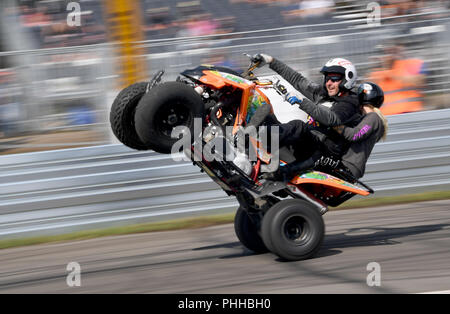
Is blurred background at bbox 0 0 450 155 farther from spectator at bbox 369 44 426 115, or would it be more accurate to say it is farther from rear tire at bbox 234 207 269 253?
rear tire at bbox 234 207 269 253

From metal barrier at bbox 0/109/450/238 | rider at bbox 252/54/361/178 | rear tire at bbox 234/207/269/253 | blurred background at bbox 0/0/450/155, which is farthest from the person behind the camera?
blurred background at bbox 0/0/450/155

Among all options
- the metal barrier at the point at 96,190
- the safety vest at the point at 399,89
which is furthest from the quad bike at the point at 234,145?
the safety vest at the point at 399,89

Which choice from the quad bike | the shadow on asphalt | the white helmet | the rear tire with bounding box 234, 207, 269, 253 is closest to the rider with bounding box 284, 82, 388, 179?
the quad bike

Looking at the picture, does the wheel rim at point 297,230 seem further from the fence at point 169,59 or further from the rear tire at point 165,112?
the fence at point 169,59

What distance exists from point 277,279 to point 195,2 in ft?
22.1

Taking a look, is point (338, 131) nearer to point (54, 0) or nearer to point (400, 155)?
point (400, 155)

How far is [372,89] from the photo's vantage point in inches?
227

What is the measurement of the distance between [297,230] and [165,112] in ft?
5.27

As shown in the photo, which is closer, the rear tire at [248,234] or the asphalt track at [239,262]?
the asphalt track at [239,262]

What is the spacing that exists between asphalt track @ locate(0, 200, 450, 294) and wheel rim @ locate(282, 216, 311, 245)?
20 cm

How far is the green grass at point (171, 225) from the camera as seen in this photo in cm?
732

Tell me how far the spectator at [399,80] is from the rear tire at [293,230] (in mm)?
3527

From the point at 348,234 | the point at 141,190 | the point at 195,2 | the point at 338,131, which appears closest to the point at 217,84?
the point at 338,131

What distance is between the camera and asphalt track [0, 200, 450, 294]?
15.7ft
